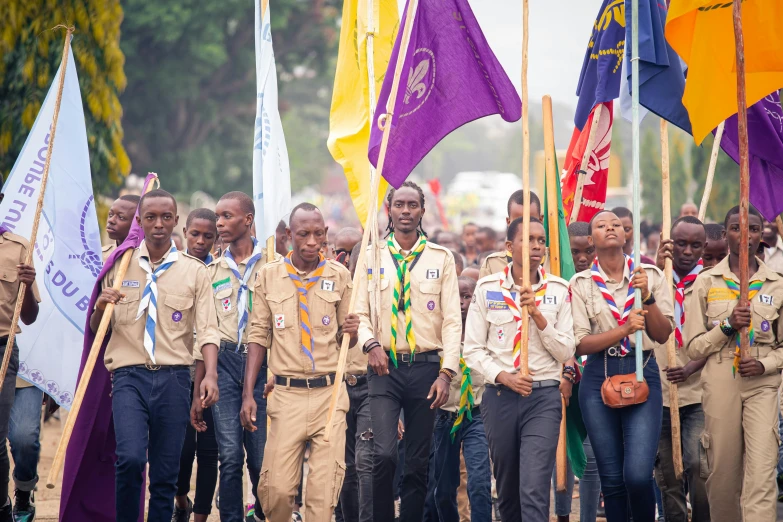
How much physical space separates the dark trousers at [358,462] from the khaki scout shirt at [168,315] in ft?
4.60

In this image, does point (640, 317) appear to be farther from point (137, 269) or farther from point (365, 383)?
point (137, 269)

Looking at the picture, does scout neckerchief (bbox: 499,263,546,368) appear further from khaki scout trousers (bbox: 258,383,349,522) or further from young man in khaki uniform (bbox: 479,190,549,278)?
khaki scout trousers (bbox: 258,383,349,522)

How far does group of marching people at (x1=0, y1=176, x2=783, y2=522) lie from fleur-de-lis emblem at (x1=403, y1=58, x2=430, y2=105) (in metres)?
0.72

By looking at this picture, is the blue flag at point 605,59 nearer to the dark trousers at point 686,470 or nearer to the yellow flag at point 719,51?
the yellow flag at point 719,51

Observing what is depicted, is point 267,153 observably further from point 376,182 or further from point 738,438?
point 738,438

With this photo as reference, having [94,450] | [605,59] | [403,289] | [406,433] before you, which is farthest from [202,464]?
[605,59]

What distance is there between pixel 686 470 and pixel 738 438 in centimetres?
81

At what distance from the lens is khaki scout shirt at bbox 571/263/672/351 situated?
728 centimetres

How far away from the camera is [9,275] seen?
7.78 metres

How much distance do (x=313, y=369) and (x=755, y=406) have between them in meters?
3.21

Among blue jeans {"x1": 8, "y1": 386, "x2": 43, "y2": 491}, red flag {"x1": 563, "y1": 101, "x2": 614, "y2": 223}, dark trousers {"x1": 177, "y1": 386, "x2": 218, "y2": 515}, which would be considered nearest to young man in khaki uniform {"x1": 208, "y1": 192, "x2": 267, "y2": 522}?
dark trousers {"x1": 177, "y1": 386, "x2": 218, "y2": 515}

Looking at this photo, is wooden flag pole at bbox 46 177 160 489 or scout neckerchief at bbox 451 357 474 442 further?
scout neckerchief at bbox 451 357 474 442

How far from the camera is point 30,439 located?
A: 8031mm

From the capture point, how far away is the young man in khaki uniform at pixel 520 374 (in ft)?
22.7
